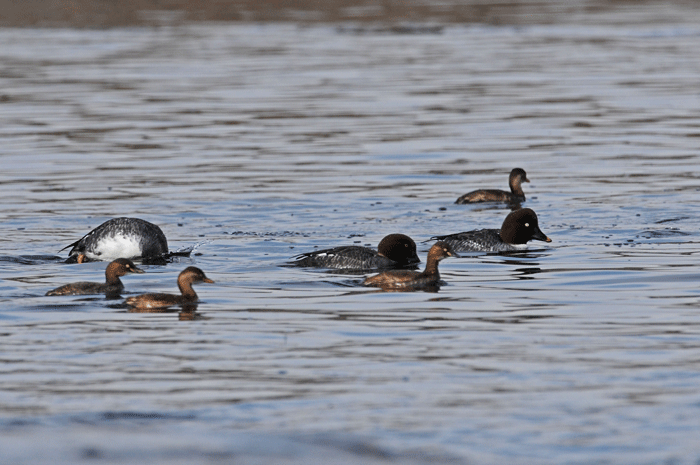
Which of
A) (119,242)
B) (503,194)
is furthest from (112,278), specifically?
(503,194)

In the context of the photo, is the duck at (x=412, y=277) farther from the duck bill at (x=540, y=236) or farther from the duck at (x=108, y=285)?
the duck bill at (x=540, y=236)

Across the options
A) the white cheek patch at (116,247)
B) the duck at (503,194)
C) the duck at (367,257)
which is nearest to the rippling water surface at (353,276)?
the duck at (503,194)

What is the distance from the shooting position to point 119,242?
630 inches

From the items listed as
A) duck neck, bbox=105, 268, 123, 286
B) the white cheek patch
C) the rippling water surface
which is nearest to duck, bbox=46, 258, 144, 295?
duck neck, bbox=105, 268, 123, 286

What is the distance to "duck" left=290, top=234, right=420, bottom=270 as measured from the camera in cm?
1495

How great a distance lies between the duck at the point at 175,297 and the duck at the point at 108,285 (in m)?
0.66

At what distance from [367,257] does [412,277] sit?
1.39 metres

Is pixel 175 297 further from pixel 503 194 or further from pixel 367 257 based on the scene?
pixel 503 194

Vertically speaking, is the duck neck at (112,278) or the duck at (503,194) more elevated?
the duck at (503,194)

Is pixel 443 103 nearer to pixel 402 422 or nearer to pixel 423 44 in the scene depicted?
pixel 423 44

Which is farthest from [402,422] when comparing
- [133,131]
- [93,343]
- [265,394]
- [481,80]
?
[481,80]

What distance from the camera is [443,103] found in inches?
1345

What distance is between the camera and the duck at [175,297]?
12.5 meters

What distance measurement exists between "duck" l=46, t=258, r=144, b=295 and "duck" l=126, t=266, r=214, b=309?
26.1 inches
